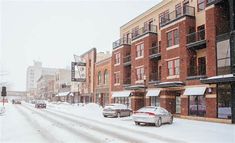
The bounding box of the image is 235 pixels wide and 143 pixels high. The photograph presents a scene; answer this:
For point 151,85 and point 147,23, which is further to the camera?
point 147,23

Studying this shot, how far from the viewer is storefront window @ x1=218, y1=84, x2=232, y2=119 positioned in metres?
24.7

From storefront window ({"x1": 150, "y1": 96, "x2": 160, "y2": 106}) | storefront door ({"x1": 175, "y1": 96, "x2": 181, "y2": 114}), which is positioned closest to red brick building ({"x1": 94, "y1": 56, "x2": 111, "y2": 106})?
storefront window ({"x1": 150, "y1": 96, "x2": 160, "y2": 106})

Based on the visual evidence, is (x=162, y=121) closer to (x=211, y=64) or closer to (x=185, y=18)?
(x=211, y=64)

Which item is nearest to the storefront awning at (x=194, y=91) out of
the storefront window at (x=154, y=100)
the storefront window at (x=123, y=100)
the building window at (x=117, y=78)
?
the storefront window at (x=154, y=100)

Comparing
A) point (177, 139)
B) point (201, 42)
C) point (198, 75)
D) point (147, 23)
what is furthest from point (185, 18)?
point (177, 139)

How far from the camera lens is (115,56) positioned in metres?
49.0

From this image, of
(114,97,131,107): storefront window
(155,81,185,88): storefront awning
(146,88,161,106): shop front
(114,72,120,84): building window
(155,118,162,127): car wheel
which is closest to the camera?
(155,118,162,127): car wheel

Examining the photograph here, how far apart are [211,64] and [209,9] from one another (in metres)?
4.73

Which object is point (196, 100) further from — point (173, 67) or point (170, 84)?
point (173, 67)

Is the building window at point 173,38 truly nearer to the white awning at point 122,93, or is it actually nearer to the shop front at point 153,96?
the shop front at point 153,96

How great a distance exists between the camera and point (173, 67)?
32.5m

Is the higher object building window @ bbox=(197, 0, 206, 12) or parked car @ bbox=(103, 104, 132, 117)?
building window @ bbox=(197, 0, 206, 12)

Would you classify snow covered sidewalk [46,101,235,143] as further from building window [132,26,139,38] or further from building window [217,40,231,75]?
building window [132,26,139,38]

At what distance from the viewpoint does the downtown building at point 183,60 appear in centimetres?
2535
